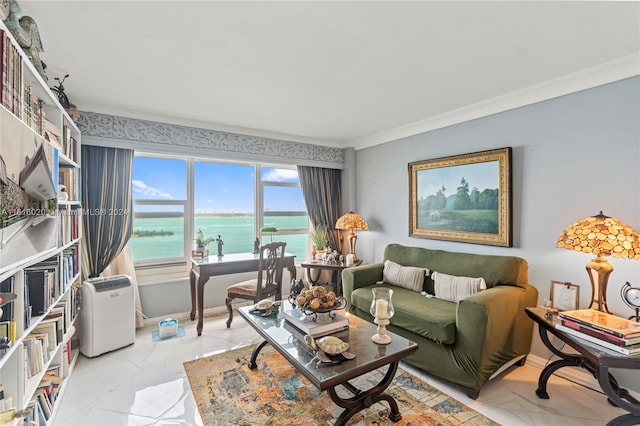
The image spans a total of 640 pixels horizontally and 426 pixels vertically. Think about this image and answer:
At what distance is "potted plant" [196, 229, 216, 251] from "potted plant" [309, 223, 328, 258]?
1.49 metres

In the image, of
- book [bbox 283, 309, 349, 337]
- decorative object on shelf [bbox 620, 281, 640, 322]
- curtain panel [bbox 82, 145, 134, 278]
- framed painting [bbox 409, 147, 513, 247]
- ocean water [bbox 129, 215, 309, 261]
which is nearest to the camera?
decorative object on shelf [bbox 620, 281, 640, 322]

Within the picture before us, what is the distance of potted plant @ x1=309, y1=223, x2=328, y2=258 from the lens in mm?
4500

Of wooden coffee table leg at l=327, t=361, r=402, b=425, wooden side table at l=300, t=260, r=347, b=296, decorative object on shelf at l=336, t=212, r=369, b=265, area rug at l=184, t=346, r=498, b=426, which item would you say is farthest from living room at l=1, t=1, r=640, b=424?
wooden side table at l=300, t=260, r=347, b=296

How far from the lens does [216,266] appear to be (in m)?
3.30

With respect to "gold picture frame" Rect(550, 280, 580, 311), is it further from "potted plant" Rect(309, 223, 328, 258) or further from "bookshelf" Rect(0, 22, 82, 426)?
"bookshelf" Rect(0, 22, 82, 426)

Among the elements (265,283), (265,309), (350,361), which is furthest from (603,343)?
(265,283)

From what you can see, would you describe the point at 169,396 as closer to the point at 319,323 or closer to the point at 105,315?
the point at 105,315

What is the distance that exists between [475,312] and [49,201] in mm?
2716

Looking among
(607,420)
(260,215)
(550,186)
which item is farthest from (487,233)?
(260,215)

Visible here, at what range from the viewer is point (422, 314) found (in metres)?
2.40

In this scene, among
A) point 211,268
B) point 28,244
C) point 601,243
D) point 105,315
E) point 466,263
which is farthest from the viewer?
point 211,268

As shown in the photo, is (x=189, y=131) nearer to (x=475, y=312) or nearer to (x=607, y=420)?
(x=475, y=312)

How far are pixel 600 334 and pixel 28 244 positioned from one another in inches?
123

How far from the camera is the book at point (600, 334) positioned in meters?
1.68
